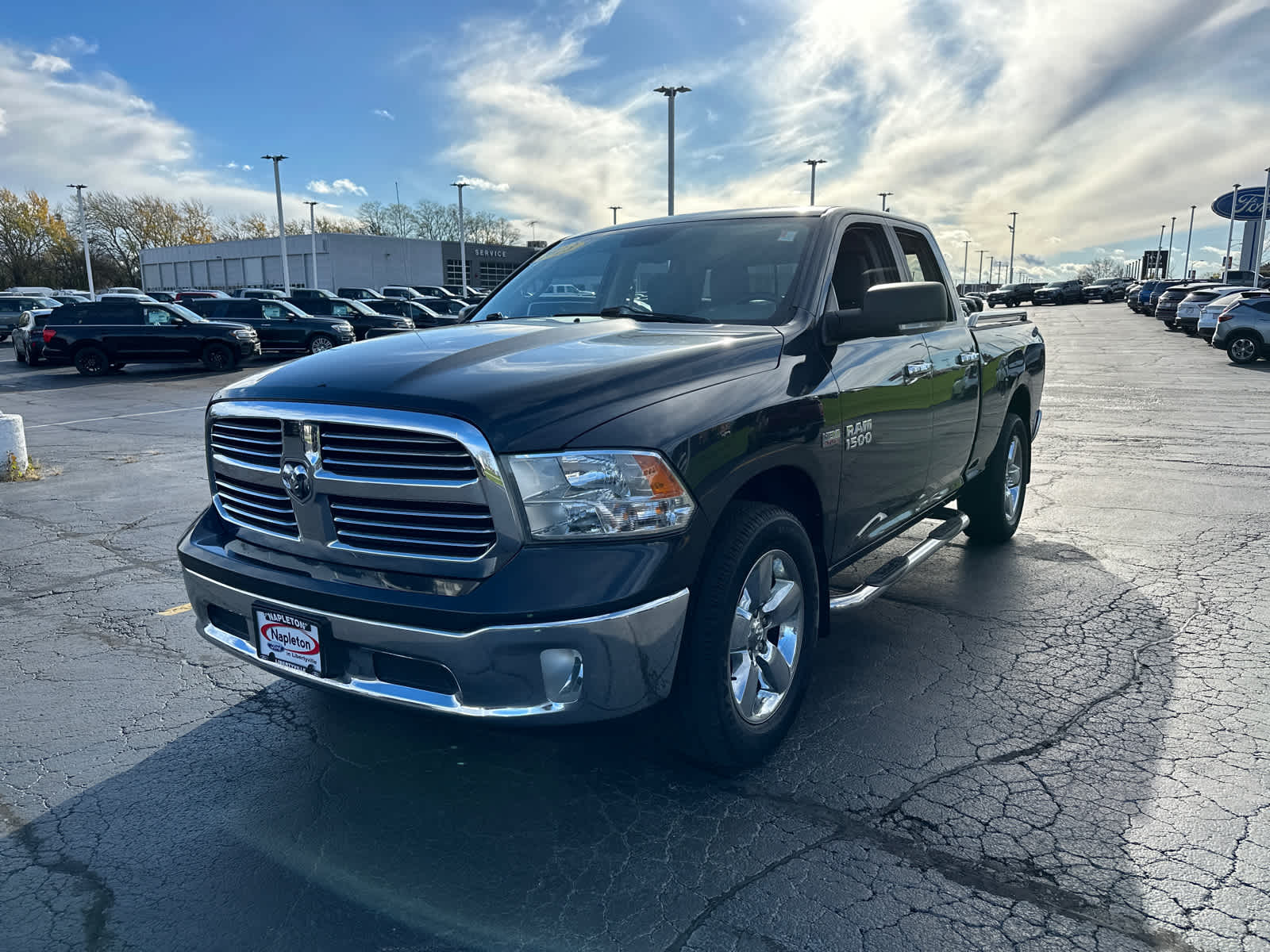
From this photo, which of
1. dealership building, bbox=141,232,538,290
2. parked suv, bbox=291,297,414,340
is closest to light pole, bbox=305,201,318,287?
dealership building, bbox=141,232,538,290

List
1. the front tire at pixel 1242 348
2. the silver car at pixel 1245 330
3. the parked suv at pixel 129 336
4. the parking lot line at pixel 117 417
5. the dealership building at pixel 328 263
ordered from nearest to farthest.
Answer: the parking lot line at pixel 117 417 < the silver car at pixel 1245 330 < the front tire at pixel 1242 348 < the parked suv at pixel 129 336 < the dealership building at pixel 328 263

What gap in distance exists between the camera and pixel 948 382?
4617mm

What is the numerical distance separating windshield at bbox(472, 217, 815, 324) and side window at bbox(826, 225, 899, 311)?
8.3 inches

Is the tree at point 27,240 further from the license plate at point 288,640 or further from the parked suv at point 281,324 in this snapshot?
the license plate at point 288,640

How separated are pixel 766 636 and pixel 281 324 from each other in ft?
79.6

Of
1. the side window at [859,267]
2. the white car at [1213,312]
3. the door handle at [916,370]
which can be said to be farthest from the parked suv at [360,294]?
the door handle at [916,370]

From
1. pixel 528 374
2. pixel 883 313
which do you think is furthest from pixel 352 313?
pixel 528 374

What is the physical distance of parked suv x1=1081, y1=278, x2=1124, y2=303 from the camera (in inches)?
2741

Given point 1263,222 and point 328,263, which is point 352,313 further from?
point 1263,222

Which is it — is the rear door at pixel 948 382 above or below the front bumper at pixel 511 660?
above

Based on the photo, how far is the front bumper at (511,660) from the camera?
245cm

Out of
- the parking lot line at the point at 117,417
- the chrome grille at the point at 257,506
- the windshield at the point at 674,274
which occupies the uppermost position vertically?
the windshield at the point at 674,274

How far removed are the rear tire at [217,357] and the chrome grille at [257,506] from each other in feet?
68.6

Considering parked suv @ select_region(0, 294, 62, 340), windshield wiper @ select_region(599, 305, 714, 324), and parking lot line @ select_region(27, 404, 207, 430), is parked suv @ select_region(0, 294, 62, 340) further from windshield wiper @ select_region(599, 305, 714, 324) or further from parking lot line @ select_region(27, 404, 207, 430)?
windshield wiper @ select_region(599, 305, 714, 324)
